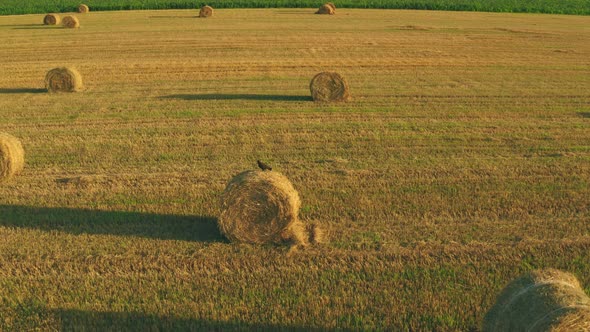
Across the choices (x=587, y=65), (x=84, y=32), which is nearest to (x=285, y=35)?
(x=84, y=32)

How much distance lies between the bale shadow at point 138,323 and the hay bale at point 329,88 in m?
12.0

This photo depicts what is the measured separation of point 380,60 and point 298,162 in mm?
14745

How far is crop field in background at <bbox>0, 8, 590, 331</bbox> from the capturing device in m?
7.30

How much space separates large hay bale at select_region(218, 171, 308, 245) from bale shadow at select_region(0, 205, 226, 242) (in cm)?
41

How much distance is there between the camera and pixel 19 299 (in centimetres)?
728

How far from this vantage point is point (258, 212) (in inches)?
349

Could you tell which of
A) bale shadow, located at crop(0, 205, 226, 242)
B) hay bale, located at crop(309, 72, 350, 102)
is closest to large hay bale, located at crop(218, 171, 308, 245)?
bale shadow, located at crop(0, 205, 226, 242)

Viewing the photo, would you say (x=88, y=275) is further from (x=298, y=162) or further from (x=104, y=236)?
(x=298, y=162)

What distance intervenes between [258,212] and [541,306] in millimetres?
4623

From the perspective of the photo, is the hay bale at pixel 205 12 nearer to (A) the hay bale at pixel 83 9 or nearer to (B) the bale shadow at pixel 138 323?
(A) the hay bale at pixel 83 9

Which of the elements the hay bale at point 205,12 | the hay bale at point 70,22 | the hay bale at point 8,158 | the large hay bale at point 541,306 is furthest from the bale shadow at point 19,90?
the hay bale at point 205,12

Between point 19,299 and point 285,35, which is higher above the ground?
point 285,35

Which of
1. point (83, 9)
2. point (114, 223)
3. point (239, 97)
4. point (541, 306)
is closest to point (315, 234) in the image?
point (114, 223)

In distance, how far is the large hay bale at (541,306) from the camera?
5203 millimetres
